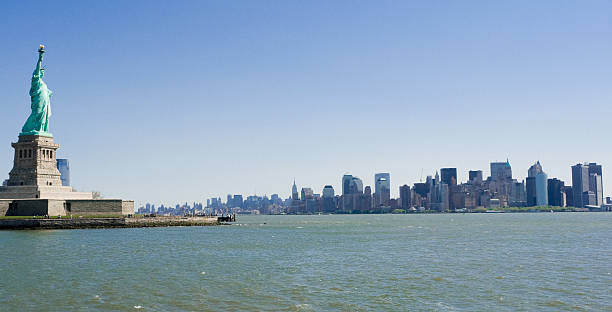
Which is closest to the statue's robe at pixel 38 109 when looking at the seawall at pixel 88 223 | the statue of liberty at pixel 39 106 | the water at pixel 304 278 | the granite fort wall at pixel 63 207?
the statue of liberty at pixel 39 106

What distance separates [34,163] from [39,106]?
11662 mm

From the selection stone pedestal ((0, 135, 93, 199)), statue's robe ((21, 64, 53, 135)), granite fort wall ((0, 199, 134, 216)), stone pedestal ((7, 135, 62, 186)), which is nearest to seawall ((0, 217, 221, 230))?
granite fort wall ((0, 199, 134, 216))

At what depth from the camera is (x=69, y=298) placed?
1200 inches

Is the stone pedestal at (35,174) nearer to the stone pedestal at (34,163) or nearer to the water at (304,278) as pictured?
the stone pedestal at (34,163)

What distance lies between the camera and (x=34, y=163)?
99.2m

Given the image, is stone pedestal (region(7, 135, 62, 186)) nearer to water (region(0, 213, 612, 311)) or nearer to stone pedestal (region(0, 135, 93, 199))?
stone pedestal (region(0, 135, 93, 199))

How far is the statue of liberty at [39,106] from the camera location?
103375mm

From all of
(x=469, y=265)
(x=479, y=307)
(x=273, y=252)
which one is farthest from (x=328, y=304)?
(x=273, y=252)

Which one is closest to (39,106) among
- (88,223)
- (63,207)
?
(63,207)

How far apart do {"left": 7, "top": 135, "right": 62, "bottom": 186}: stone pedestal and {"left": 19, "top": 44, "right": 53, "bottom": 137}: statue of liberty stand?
190 cm

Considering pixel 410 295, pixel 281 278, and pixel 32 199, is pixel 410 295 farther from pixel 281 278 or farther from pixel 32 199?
pixel 32 199

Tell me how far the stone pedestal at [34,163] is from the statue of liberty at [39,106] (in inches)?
74.9

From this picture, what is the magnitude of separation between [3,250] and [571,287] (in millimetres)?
49862

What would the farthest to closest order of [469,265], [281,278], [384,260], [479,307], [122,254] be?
[122,254]
[384,260]
[469,265]
[281,278]
[479,307]
